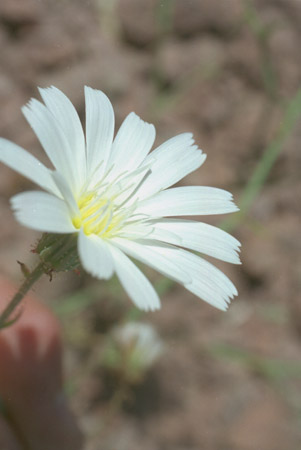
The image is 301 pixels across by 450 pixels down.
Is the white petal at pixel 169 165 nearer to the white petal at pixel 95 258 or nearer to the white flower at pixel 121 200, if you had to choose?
the white flower at pixel 121 200

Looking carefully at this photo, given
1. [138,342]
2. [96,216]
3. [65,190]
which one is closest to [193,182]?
[138,342]

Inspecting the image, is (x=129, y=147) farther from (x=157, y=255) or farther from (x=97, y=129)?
(x=157, y=255)

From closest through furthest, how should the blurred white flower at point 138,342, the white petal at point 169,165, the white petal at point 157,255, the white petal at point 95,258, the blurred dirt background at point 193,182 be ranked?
the white petal at point 95,258 → the white petal at point 157,255 → the white petal at point 169,165 → the blurred white flower at point 138,342 → the blurred dirt background at point 193,182

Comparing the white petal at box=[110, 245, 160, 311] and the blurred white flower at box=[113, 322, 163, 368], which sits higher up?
the blurred white flower at box=[113, 322, 163, 368]

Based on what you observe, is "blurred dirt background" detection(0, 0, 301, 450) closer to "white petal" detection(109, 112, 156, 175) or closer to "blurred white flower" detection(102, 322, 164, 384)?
"blurred white flower" detection(102, 322, 164, 384)

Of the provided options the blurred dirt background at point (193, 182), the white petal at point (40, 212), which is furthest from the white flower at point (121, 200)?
the blurred dirt background at point (193, 182)

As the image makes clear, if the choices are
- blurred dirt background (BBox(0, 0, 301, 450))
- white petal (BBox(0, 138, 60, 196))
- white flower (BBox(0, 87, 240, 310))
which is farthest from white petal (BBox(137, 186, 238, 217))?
blurred dirt background (BBox(0, 0, 301, 450))

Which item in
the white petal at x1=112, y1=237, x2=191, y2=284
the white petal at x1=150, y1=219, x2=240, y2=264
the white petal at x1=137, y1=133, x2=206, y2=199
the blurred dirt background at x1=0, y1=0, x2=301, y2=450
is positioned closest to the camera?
the white petal at x1=112, y1=237, x2=191, y2=284
